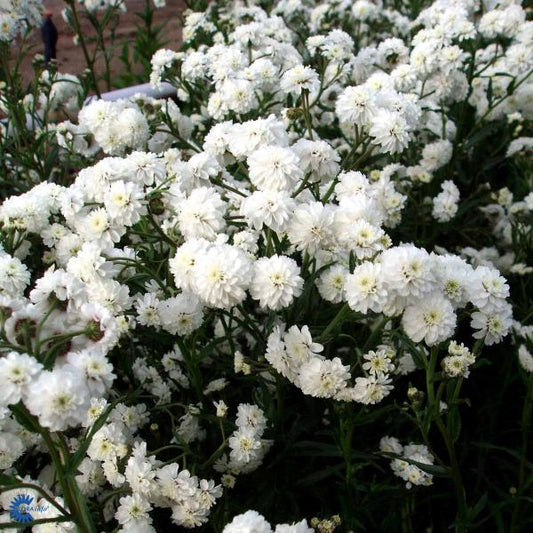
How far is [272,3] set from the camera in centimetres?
459

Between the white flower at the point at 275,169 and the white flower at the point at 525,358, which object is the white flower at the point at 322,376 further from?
the white flower at the point at 525,358

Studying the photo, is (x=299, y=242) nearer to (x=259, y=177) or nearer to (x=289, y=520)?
(x=259, y=177)

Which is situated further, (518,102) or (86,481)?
(518,102)

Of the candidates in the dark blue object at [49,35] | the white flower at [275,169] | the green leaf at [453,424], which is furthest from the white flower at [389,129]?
the dark blue object at [49,35]

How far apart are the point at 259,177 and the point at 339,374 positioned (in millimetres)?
541

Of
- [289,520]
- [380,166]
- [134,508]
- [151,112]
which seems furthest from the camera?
Result: [380,166]

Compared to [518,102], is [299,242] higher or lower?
higher

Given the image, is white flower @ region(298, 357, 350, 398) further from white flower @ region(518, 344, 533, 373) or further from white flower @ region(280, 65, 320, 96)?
white flower @ region(280, 65, 320, 96)

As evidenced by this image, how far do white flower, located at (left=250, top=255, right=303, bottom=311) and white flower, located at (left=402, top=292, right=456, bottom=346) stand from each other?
0.28 meters

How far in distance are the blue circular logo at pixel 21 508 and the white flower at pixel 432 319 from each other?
1.00m

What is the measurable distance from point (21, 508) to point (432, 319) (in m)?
1.07

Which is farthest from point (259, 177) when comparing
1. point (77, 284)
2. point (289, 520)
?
point (289, 520)

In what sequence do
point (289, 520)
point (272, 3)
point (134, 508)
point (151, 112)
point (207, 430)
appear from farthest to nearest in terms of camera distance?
1. point (272, 3)
2. point (151, 112)
3. point (207, 430)
4. point (289, 520)
5. point (134, 508)

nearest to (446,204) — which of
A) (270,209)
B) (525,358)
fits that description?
(525,358)
